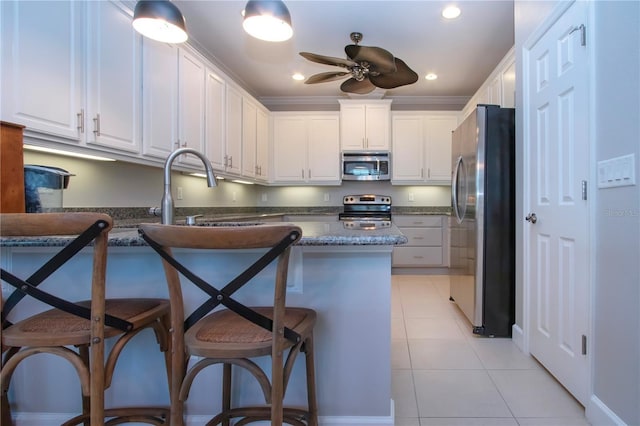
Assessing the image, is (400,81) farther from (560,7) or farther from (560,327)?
(560,327)

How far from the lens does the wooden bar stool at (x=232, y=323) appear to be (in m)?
0.83

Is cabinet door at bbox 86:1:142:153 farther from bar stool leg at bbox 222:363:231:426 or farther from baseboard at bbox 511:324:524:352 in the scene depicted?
baseboard at bbox 511:324:524:352

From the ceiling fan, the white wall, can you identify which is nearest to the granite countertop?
the white wall

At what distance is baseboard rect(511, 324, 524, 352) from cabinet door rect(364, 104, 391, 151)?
9.20ft

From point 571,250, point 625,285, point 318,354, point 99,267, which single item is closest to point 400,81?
point 571,250

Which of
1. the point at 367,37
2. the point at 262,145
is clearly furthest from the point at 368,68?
the point at 262,145

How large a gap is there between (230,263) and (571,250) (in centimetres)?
164

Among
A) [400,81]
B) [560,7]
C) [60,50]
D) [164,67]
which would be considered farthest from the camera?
[400,81]

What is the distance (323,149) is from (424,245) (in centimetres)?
194

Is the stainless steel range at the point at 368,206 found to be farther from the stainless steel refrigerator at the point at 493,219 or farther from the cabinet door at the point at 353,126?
the stainless steel refrigerator at the point at 493,219

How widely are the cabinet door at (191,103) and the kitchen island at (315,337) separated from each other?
131cm

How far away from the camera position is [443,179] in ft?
14.6

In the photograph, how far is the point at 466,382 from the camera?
1719mm

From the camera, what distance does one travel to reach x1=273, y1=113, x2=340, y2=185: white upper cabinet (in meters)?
4.52
